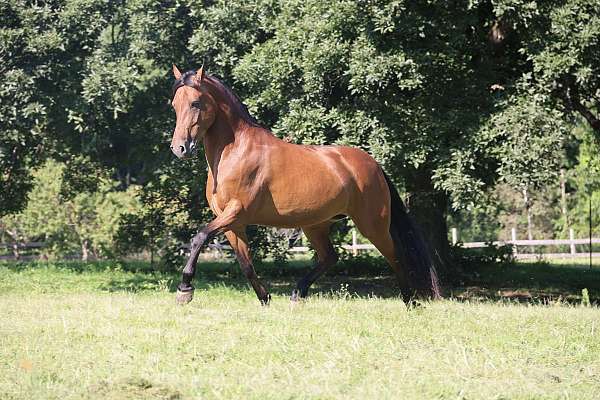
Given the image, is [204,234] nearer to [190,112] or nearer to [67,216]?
[190,112]

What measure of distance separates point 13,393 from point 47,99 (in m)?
12.5

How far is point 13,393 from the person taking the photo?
5.82m

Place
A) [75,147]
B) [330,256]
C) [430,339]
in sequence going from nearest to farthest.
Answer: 1. [430,339]
2. [330,256]
3. [75,147]

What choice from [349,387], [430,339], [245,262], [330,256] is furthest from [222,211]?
[349,387]

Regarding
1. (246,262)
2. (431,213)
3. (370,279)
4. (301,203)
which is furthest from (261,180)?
(370,279)

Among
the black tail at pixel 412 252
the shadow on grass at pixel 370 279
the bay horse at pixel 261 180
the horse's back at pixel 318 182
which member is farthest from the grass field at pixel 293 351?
the shadow on grass at pixel 370 279

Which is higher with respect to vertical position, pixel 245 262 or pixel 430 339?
pixel 245 262

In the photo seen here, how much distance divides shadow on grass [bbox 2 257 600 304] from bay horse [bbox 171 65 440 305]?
20.2 feet

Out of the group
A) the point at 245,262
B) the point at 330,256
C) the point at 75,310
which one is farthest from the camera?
the point at 330,256

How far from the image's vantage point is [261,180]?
10.2 m

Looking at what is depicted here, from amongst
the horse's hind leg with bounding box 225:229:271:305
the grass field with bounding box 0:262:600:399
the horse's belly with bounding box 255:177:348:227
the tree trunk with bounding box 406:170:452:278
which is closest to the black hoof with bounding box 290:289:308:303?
the grass field with bounding box 0:262:600:399

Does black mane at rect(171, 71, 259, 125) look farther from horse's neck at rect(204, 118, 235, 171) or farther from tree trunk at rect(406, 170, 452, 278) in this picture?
tree trunk at rect(406, 170, 452, 278)

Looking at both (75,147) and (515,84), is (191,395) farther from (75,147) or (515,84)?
(75,147)

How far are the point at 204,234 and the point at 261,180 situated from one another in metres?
1.01
